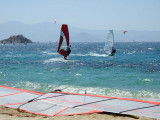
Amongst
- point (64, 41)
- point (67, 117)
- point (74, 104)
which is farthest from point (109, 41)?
point (67, 117)

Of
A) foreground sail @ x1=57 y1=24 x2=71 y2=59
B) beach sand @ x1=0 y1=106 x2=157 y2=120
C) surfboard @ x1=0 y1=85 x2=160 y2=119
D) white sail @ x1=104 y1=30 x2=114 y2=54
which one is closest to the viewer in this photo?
beach sand @ x1=0 y1=106 x2=157 y2=120

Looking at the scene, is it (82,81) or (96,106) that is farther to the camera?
(82,81)

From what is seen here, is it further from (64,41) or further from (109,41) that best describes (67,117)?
(109,41)

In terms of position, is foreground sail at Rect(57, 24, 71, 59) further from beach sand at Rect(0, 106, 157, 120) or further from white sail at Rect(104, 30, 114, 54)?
white sail at Rect(104, 30, 114, 54)

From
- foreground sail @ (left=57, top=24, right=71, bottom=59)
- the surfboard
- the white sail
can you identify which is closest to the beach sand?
the surfboard

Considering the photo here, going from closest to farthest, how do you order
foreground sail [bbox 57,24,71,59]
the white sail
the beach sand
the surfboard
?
the beach sand, the surfboard, foreground sail [bbox 57,24,71,59], the white sail

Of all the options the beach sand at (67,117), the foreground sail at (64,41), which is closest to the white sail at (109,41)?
the foreground sail at (64,41)

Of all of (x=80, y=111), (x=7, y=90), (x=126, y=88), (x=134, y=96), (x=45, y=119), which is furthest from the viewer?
(x=126, y=88)

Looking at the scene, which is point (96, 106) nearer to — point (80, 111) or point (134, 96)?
point (80, 111)

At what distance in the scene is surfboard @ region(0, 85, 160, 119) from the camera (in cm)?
834

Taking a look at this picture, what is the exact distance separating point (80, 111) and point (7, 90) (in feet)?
17.4

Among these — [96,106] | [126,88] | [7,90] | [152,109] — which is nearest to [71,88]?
[126,88]

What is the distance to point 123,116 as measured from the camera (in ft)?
25.9

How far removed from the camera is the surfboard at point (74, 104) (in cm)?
834
